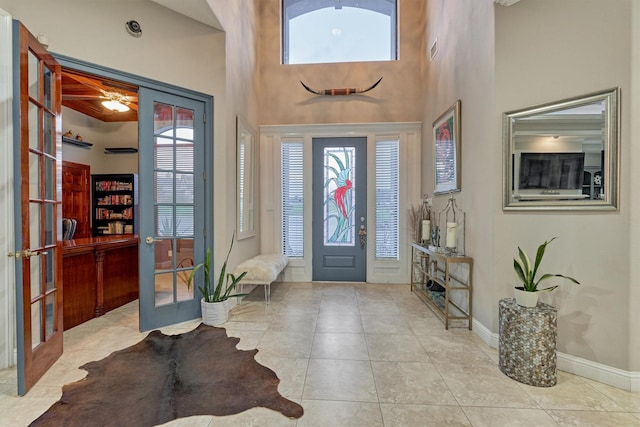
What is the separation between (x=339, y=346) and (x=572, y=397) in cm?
164

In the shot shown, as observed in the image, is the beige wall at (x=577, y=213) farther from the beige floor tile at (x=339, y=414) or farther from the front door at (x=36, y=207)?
the front door at (x=36, y=207)

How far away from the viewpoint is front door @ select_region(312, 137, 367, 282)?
187 inches

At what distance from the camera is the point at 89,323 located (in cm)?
313

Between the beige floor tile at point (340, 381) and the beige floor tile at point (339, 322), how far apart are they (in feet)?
Answer: 2.01

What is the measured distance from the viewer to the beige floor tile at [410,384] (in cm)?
184

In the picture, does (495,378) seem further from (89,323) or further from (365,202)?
(89,323)

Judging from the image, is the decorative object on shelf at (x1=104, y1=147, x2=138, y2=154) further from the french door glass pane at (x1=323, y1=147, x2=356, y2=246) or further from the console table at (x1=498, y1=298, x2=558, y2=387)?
the console table at (x1=498, y1=298, x2=558, y2=387)

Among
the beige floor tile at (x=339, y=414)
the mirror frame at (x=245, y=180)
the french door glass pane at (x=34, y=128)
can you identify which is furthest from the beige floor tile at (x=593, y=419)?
the french door glass pane at (x=34, y=128)

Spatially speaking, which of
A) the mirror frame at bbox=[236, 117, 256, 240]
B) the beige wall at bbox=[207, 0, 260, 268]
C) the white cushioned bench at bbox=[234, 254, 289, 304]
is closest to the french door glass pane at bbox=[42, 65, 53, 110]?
the beige wall at bbox=[207, 0, 260, 268]

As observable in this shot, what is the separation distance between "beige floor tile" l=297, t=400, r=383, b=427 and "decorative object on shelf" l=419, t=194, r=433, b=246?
248 cm

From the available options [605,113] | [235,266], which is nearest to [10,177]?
[235,266]

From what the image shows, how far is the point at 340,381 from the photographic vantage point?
2.04m

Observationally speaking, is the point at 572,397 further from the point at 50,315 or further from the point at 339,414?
the point at 50,315

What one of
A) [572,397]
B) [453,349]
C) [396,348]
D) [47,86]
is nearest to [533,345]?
[572,397]
